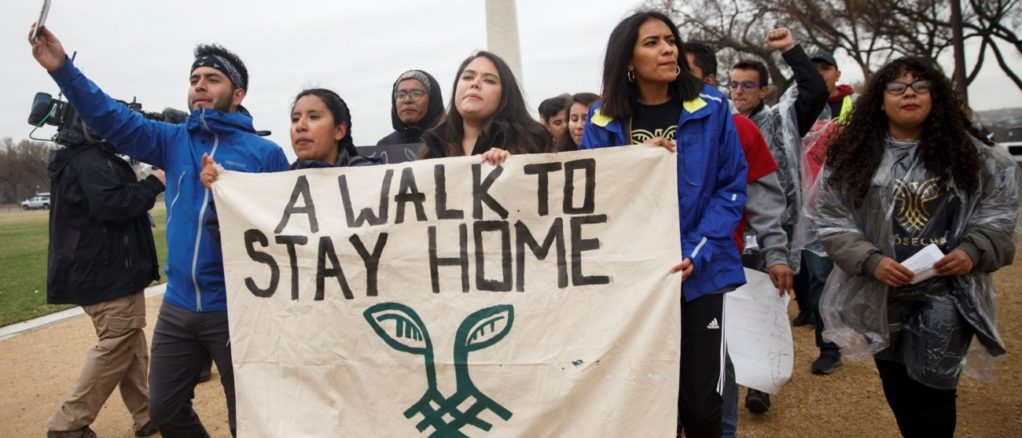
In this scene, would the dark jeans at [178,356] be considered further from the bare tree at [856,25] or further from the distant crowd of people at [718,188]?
the bare tree at [856,25]

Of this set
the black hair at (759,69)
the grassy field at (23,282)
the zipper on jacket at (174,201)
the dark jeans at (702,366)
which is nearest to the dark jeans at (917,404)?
the dark jeans at (702,366)

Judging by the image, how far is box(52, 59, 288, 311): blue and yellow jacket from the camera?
2.96m

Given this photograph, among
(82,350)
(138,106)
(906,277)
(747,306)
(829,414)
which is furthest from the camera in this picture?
(82,350)

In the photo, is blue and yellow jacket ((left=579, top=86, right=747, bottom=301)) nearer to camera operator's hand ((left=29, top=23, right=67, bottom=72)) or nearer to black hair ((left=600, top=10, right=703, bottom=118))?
black hair ((left=600, top=10, right=703, bottom=118))

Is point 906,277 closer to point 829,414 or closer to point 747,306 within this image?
point 747,306

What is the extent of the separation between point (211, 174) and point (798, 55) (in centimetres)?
283

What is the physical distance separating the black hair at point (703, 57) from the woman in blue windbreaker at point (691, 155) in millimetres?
949

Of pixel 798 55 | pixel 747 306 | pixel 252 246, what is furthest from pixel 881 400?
pixel 252 246

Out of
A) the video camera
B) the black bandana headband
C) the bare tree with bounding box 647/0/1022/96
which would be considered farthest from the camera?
the bare tree with bounding box 647/0/1022/96

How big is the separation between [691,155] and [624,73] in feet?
1.38

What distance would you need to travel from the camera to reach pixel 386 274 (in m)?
2.75

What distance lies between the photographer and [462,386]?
2639 mm

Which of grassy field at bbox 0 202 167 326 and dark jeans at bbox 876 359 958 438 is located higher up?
dark jeans at bbox 876 359 958 438

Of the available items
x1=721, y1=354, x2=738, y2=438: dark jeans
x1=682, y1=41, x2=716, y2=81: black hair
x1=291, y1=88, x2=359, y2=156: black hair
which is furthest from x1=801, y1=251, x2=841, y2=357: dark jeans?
x1=291, y1=88, x2=359, y2=156: black hair
